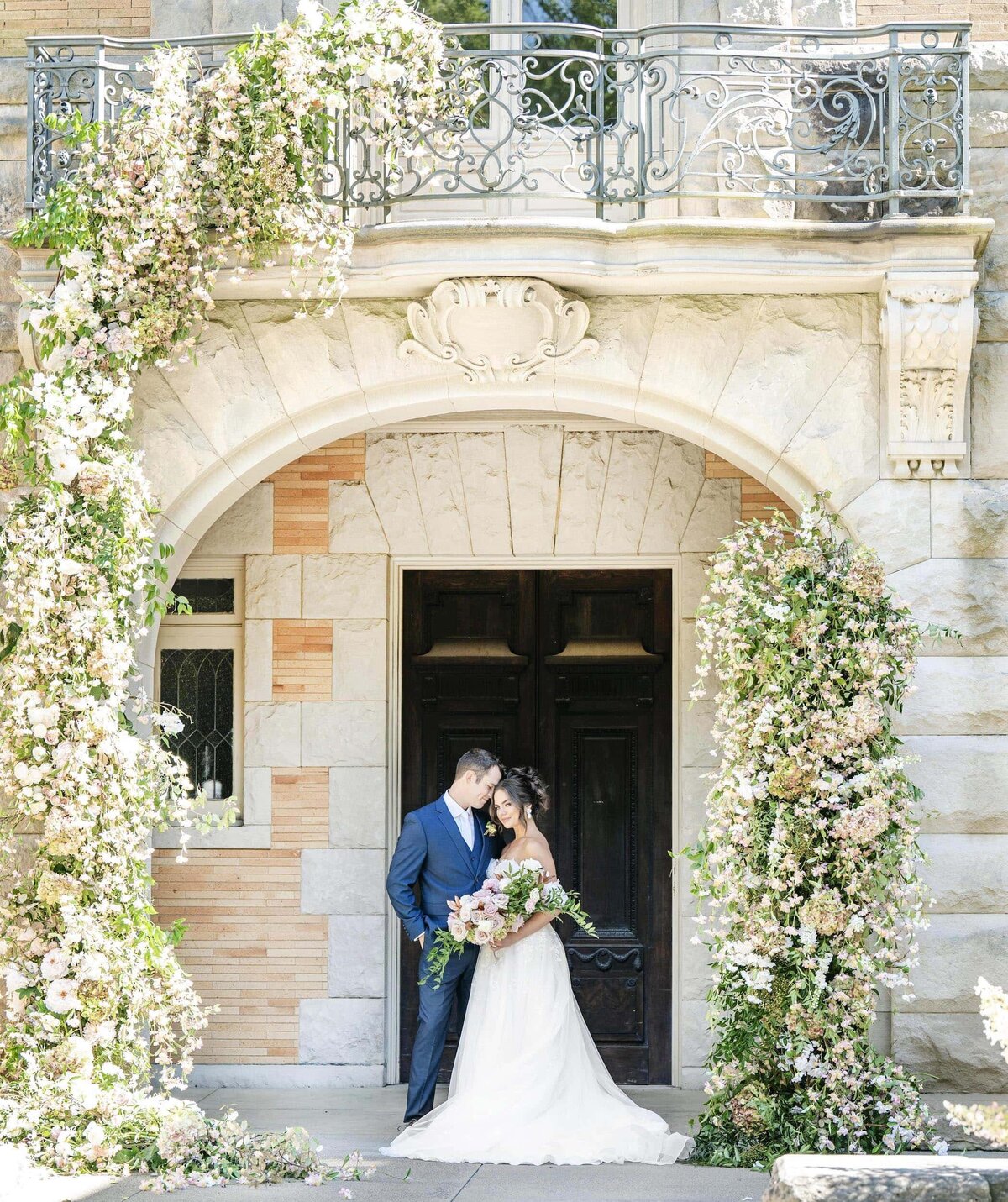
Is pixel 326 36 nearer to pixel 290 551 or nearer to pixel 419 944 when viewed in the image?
pixel 290 551

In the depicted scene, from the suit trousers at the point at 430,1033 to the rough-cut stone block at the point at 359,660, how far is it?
6.00 ft

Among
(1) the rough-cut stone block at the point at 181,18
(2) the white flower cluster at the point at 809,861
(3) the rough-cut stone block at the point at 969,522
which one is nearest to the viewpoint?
(2) the white flower cluster at the point at 809,861

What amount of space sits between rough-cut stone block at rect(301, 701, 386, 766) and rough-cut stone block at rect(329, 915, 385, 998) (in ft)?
2.95

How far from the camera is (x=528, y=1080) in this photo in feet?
24.3

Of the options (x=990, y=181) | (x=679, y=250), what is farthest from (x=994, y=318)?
(x=679, y=250)

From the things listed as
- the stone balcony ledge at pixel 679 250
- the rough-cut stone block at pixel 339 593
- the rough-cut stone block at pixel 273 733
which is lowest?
the rough-cut stone block at pixel 273 733

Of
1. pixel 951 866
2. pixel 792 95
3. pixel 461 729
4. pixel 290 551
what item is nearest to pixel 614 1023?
pixel 461 729

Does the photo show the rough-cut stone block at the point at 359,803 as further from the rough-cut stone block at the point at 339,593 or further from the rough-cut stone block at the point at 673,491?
the rough-cut stone block at the point at 673,491

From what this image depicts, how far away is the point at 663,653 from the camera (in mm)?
9469

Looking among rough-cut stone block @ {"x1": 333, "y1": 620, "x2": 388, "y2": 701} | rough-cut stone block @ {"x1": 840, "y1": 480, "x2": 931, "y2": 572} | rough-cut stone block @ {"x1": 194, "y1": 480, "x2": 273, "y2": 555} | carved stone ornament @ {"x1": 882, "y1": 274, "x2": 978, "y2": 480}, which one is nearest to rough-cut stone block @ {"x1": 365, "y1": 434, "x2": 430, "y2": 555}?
rough-cut stone block @ {"x1": 333, "y1": 620, "x2": 388, "y2": 701}

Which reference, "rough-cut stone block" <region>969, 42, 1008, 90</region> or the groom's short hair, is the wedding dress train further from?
"rough-cut stone block" <region>969, 42, 1008, 90</region>

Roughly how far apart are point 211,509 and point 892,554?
11.0 ft

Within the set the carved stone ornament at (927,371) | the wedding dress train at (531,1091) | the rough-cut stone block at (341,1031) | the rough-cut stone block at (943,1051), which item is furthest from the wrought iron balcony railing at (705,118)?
the rough-cut stone block at (341,1031)

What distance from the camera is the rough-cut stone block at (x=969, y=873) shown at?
7543 mm
